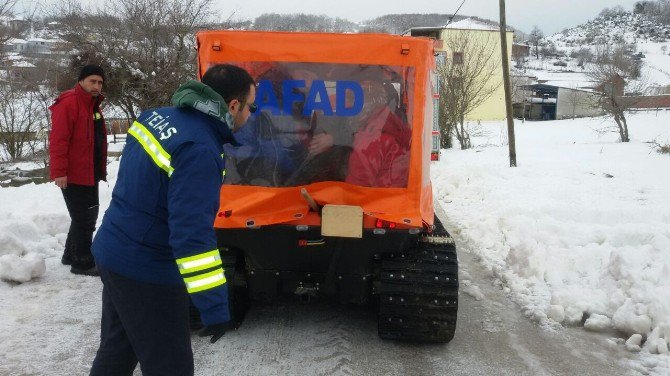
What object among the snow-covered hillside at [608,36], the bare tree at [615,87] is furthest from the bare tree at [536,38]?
the bare tree at [615,87]

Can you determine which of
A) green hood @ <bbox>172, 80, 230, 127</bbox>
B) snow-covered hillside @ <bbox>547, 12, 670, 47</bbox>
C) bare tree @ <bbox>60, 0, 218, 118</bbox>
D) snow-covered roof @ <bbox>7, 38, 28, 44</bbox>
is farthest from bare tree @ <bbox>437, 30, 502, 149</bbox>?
snow-covered hillside @ <bbox>547, 12, 670, 47</bbox>

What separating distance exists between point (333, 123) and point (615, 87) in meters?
21.9

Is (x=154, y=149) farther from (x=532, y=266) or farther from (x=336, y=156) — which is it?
(x=532, y=266)

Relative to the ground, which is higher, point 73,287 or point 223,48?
point 223,48

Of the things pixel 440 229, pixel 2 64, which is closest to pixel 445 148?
pixel 2 64

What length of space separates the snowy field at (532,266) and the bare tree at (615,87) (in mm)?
12929

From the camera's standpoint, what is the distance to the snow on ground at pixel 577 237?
187 inches

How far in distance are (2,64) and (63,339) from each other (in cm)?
840

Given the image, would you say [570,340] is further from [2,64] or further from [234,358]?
[2,64]

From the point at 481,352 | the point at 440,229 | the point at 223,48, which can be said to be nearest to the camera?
the point at 223,48

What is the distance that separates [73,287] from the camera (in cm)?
521

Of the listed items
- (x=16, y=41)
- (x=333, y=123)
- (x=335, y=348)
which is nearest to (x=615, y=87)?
(x=16, y=41)

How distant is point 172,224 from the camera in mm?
2219

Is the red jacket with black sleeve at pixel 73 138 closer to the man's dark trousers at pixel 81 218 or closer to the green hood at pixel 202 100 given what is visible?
the man's dark trousers at pixel 81 218
